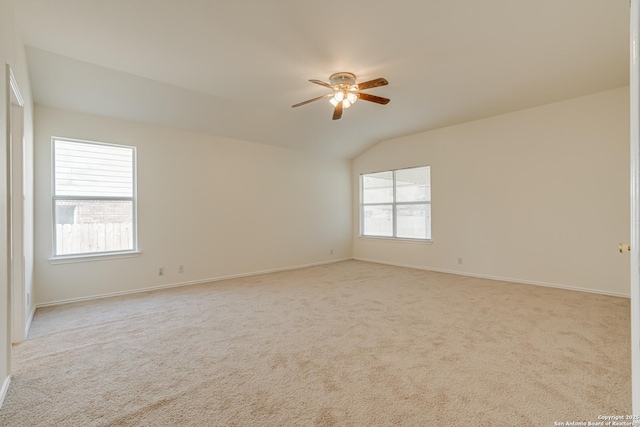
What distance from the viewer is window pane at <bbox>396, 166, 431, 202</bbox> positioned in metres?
5.93

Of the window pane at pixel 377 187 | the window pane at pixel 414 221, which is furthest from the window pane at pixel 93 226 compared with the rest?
the window pane at pixel 414 221

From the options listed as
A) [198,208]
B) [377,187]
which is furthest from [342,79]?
[377,187]

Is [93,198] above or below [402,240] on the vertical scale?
above

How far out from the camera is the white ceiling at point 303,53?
2.51 meters

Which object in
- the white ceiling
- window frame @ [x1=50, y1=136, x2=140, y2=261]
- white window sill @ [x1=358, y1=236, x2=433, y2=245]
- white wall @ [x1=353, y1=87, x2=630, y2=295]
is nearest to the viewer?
the white ceiling

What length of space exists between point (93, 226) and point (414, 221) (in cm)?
535

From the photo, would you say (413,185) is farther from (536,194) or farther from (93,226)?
(93,226)

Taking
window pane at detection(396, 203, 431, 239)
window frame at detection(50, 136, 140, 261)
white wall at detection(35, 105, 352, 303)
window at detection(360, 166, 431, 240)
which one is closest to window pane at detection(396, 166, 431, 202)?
window at detection(360, 166, 431, 240)

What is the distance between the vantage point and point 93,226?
13.5 feet

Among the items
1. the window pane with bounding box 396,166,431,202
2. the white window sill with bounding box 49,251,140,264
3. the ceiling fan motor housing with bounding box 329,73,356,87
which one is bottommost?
the white window sill with bounding box 49,251,140,264

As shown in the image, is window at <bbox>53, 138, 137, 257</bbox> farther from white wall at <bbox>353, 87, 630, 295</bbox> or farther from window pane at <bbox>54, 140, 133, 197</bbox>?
white wall at <bbox>353, 87, 630, 295</bbox>

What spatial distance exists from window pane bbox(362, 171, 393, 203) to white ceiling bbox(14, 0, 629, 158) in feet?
6.81

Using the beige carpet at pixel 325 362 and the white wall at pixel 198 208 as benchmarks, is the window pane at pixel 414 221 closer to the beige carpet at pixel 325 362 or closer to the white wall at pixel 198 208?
the white wall at pixel 198 208

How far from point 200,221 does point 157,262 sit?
864 mm
